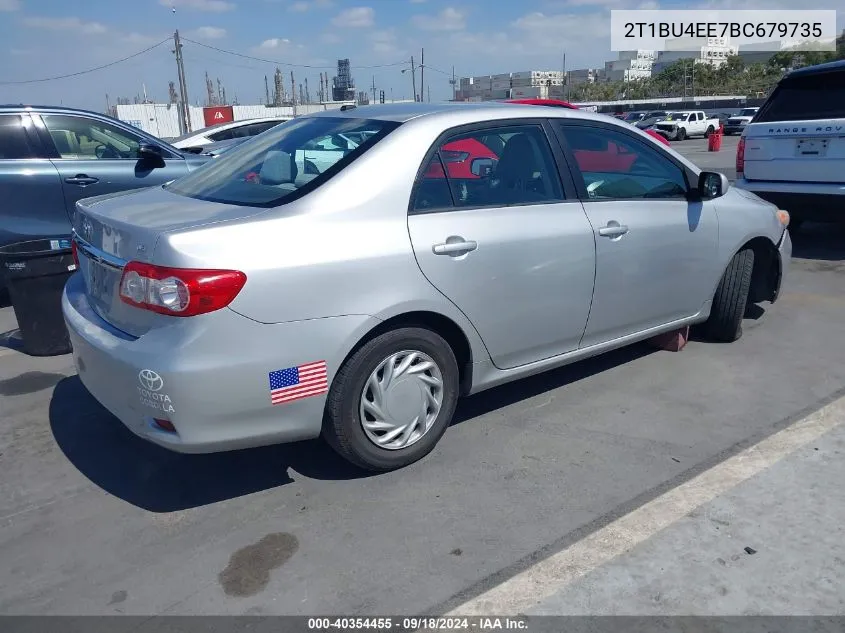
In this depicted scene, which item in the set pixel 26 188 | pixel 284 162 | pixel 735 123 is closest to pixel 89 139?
pixel 26 188

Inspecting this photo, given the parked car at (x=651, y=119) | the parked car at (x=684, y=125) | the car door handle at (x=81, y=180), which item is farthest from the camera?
the parked car at (x=651, y=119)

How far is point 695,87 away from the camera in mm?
79125

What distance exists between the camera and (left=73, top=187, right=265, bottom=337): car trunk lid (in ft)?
9.23

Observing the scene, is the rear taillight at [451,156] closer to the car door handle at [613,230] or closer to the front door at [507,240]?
the front door at [507,240]

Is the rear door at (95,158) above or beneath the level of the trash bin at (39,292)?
above

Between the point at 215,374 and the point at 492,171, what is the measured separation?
1797 millimetres

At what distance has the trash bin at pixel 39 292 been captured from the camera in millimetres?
4863

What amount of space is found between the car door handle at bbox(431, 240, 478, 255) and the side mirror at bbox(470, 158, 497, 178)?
0.51m

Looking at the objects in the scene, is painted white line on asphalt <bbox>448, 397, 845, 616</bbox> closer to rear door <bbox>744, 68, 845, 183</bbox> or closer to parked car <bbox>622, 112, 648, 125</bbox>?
rear door <bbox>744, 68, 845, 183</bbox>

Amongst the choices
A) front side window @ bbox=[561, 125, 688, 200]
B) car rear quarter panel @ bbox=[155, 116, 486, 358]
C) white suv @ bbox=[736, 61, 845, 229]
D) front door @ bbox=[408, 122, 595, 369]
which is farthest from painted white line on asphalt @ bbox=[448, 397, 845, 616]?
white suv @ bbox=[736, 61, 845, 229]

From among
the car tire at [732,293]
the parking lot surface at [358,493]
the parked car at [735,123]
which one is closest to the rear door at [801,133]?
the car tire at [732,293]

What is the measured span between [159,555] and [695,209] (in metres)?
3.49

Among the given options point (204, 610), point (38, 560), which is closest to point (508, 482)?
point (204, 610)

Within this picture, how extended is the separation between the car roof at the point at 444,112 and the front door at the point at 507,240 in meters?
0.07
